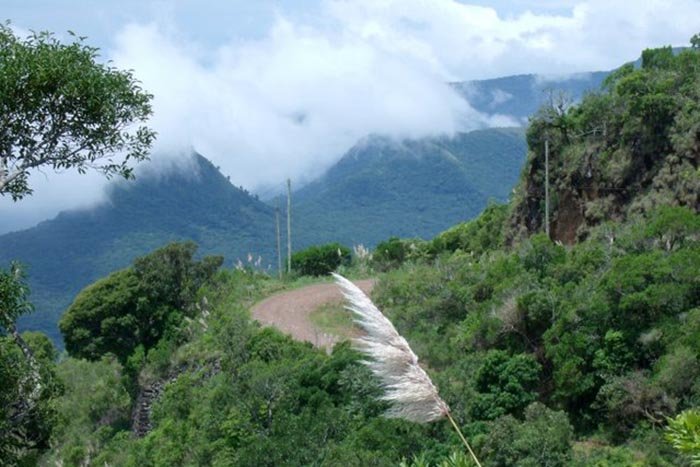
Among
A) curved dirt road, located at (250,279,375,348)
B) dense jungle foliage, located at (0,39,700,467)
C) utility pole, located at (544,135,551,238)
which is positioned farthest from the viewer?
utility pole, located at (544,135,551,238)

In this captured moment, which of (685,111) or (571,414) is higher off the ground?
(685,111)

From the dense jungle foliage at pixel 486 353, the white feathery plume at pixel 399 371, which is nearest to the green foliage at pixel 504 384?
the dense jungle foliage at pixel 486 353

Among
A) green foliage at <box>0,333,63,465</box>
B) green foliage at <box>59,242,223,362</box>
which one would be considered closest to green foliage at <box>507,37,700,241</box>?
green foliage at <box>59,242,223,362</box>

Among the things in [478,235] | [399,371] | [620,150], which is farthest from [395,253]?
[399,371]

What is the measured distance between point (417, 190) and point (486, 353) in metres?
81.4

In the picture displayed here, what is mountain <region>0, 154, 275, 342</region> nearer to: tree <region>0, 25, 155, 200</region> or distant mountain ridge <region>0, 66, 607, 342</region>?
distant mountain ridge <region>0, 66, 607, 342</region>

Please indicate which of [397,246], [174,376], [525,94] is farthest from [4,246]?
[525,94]

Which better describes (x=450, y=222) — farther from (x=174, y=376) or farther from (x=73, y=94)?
(x=73, y=94)

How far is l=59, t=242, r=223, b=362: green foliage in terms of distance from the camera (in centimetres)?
2350

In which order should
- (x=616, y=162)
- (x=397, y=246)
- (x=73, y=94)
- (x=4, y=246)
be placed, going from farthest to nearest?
(x=4, y=246), (x=397, y=246), (x=616, y=162), (x=73, y=94)

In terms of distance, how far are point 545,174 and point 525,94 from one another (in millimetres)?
136524

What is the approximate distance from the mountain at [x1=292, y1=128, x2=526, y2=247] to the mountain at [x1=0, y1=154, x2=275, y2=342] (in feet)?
22.5

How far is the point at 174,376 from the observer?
71.2ft

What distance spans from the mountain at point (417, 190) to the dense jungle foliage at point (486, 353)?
58.2 m
